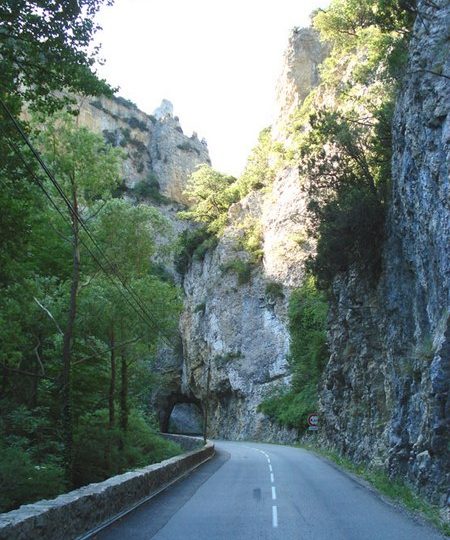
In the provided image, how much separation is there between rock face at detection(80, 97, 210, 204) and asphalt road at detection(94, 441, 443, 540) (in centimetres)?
7379

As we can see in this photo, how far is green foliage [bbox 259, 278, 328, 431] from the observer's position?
38.2m

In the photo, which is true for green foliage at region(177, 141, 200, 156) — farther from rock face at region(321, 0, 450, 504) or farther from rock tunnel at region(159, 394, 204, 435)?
rock face at region(321, 0, 450, 504)

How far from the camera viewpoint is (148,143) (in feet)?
300

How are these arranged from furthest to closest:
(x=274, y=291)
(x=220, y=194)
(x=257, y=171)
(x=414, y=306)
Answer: (x=220, y=194) → (x=257, y=171) → (x=274, y=291) → (x=414, y=306)

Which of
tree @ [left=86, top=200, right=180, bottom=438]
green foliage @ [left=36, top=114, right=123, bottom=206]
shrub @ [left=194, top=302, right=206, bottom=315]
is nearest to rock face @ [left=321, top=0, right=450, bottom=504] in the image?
tree @ [left=86, top=200, right=180, bottom=438]

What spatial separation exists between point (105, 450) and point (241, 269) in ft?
117

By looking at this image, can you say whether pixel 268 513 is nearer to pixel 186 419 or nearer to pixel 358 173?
pixel 358 173

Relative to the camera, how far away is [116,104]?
90500mm

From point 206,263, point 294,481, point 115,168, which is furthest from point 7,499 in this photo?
point 206,263

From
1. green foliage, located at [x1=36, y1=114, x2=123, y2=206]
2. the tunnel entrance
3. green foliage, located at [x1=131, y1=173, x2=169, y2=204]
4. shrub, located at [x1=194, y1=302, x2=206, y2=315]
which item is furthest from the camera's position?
green foliage, located at [x1=131, y1=173, x2=169, y2=204]

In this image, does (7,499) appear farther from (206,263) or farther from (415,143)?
(206,263)

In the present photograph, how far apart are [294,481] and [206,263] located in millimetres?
Result: 46180

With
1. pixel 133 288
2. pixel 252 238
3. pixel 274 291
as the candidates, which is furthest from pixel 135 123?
pixel 133 288

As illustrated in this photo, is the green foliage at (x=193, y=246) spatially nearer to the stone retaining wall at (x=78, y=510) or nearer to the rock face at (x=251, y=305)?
the rock face at (x=251, y=305)
